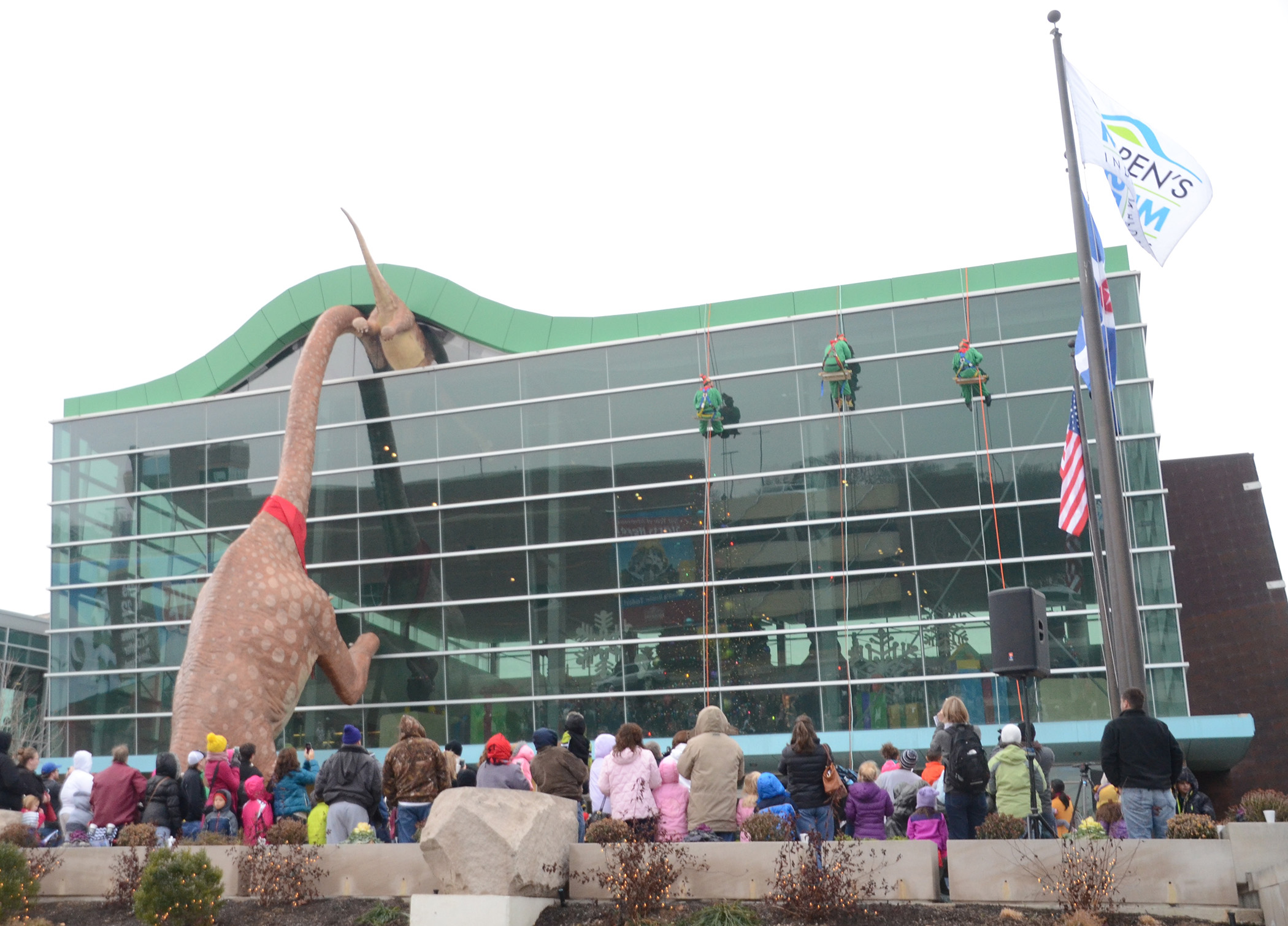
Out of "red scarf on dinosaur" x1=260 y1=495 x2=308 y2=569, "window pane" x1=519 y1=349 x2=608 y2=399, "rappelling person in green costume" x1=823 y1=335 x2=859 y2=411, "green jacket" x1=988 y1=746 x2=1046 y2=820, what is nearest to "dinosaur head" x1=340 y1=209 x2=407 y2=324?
"window pane" x1=519 y1=349 x2=608 y2=399

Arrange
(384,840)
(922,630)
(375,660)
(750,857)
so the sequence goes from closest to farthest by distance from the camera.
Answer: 1. (750,857)
2. (384,840)
3. (922,630)
4. (375,660)

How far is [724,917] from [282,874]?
4.34 m

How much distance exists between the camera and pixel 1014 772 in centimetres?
1152

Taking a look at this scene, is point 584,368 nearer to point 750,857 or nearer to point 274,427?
point 274,427

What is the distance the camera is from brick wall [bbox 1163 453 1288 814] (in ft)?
84.3

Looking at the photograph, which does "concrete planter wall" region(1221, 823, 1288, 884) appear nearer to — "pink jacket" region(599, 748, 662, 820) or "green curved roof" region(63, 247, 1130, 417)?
"pink jacket" region(599, 748, 662, 820)

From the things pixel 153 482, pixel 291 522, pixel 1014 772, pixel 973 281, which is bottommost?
pixel 1014 772

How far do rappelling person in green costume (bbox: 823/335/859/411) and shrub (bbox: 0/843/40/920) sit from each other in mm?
17665

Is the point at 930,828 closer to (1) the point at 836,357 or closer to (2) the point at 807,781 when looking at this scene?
(2) the point at 807,781

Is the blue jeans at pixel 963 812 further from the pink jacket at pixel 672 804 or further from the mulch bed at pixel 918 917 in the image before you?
the pink jacket at pixel 672 804

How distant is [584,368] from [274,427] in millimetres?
7936

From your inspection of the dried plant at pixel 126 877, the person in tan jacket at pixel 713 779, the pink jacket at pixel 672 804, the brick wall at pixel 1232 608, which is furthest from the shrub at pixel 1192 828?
the brick wall at pixel 1232 608

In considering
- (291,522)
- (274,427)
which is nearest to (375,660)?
(291,522)

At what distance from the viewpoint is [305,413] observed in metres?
26.6
